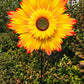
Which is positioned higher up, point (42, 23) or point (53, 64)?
point (42, 23)

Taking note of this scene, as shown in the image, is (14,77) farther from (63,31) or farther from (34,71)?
(63,31)

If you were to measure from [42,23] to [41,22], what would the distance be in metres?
0.02

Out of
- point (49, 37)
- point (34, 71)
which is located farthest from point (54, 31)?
point (34, 71)

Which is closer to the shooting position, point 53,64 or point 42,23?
point 42,23

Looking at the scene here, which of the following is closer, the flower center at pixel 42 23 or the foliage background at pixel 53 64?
the flower center at pixel 42 23

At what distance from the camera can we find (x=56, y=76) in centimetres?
191

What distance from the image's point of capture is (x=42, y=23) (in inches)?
38.2

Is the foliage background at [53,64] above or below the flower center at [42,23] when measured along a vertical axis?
below

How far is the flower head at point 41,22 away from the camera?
3.18 feet

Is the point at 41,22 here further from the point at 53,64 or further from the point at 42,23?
the point at 53,64

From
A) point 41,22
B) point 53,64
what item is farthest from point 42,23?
point 53,64

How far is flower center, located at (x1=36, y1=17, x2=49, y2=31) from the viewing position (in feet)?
3.19

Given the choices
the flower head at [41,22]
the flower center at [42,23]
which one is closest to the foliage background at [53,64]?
the flower head at [41,22]

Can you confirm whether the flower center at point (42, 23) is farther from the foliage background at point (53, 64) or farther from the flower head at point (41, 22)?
the foliage background at point (53, 64)
